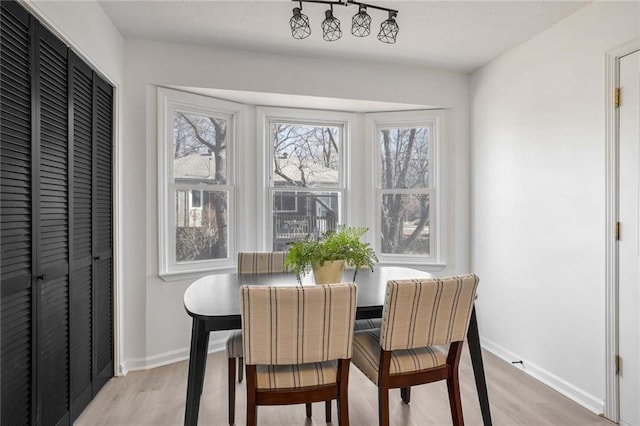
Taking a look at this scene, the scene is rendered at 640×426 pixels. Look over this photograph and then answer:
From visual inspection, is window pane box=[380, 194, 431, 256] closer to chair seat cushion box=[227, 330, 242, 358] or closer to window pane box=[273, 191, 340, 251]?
window pane box=[273, 191, 340, 251]

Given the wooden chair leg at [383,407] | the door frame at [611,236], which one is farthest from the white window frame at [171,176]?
the door frame at [611,236]

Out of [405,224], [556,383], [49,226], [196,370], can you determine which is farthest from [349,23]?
[556,383]

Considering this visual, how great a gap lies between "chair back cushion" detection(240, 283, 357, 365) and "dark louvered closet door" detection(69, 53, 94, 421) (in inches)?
48.0

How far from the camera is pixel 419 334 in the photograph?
1792 millimetres

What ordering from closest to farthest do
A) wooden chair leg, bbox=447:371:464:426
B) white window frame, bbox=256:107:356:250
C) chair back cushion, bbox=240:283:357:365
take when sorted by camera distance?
1. chair back cushion, bbox=240:283:357:365
2. wooden chair leg, bbox=447:371:464:426
3. white window frame, bbox=256:107:356:250

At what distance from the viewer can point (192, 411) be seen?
1.70 metres

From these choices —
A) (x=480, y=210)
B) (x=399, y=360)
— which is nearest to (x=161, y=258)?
(x=399, y=360)

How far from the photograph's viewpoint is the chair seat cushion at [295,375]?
166 centimetres

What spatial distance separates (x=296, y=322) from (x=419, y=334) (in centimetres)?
61

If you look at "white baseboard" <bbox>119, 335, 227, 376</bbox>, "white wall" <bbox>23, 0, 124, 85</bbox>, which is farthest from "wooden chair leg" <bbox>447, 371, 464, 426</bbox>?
"white wall" <bbox>23, 0, 124, 85</bbox>

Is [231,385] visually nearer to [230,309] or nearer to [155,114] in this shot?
Answer: [230,309]

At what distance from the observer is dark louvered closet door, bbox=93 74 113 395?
2482 millimetres

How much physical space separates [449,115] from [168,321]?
3049 mm

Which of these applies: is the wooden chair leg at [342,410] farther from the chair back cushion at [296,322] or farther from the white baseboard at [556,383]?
the white baseboard at [556,383]
